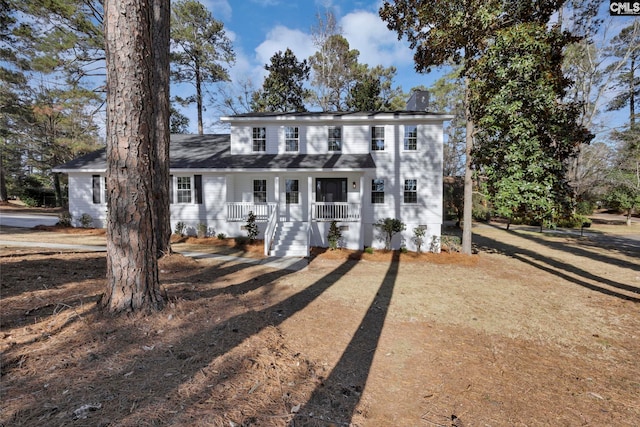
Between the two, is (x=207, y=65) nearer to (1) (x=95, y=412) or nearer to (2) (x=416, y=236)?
(2) (x=416, y=236)

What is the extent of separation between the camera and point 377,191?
46.0ft

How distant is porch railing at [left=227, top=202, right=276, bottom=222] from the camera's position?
1332 cm

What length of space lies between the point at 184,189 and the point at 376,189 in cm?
992

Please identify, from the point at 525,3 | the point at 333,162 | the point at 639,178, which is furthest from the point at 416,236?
the point at 639,178

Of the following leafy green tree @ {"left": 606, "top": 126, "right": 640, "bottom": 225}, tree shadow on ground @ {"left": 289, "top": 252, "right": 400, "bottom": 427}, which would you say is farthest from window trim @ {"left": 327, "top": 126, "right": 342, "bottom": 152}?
leafy green tree @ {"left": 606, "top": 126, "right": 640, "bottom": 225}

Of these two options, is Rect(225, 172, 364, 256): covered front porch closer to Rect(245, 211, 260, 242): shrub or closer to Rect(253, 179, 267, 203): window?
Rect(253, 179, 267, 203): window

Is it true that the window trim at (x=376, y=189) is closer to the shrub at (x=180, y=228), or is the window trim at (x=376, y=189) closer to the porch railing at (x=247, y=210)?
the porch railing at (x=247, y=210)

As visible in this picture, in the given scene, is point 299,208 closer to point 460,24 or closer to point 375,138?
point 375,138

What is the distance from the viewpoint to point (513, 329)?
16.3ft

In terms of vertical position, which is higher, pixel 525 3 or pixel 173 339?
pixel 525 3

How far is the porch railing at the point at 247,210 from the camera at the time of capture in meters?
13.3

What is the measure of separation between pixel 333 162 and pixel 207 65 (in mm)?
18077

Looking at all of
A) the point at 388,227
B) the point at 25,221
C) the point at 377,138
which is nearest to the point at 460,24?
the point at 377,138

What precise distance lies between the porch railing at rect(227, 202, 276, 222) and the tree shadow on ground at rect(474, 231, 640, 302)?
11.4m
